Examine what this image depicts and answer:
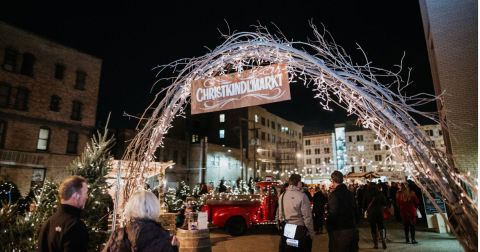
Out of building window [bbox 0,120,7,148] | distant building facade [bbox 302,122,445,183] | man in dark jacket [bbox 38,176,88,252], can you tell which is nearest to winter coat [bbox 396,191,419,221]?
man in dark jacket [bbox 38,176,88,252]

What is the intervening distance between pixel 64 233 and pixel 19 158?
25.0m

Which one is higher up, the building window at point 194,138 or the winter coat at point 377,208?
the building window at point 194,138

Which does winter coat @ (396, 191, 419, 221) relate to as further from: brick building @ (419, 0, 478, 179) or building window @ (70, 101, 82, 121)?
building window @ (70, 101, 82, 121)

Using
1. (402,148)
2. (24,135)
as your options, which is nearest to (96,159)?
(402,148)

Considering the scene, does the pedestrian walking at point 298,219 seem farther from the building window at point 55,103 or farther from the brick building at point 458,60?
the building window at point 55,103

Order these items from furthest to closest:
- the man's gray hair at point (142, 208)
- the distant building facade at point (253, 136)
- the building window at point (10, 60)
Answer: the distant building facade at point (253, 136) → the building window at point (10, 60) → the man's gray hair at point (142, 208)

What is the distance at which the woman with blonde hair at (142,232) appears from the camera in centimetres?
300

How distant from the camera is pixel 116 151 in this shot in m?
32.1

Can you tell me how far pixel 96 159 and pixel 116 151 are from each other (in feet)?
86.6

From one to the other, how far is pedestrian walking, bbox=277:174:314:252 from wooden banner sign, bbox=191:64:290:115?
6.72 feet

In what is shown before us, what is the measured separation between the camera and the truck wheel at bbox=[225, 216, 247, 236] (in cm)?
1316

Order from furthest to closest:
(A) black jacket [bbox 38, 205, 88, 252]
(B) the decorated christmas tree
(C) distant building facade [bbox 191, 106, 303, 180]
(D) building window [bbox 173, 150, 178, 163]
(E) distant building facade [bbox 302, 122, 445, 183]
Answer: (E) distant building facade [bbox 302, 122, 445, 183] < (C) distant building facade [bbox 191, 106, 303, 180] < (D) building window [bbox 173, 150, 178, 163] < (B) the decorated christmas tree < (A) black jacket [bbox 38, 205, 88, 252]

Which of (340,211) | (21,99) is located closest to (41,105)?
(21,99)

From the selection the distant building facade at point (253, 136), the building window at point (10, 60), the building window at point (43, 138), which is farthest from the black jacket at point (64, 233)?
the distant building facade at point (253, 136)
